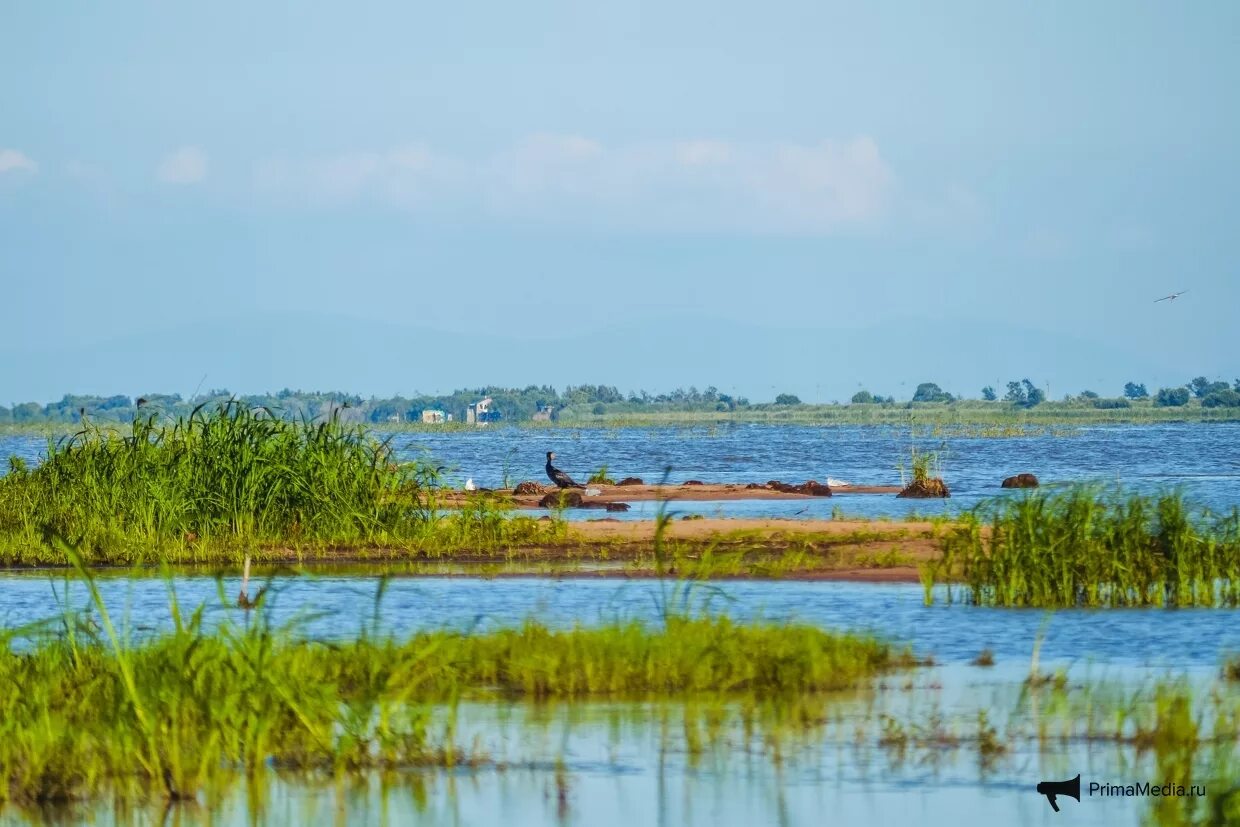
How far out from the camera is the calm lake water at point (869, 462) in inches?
1380

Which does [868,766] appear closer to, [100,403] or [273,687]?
[273,687]

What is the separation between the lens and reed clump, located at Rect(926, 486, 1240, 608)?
1617 centimetres

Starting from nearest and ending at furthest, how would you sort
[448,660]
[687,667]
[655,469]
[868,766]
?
[868,766], [448,660], [687,667], [655,469]

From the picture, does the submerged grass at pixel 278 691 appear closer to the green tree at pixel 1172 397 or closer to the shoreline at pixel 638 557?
the shoreline at pixel 638 557

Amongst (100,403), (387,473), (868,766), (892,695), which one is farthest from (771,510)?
(100,403)

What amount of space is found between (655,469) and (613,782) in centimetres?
4805

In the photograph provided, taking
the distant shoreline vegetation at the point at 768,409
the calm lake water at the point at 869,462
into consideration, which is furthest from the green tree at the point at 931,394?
the calm lake water at the point at 869,462

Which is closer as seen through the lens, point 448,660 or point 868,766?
point 868,766

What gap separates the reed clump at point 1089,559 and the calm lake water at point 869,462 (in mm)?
603

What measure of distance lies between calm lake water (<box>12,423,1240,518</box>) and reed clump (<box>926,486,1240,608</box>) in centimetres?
60

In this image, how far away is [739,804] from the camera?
895cm

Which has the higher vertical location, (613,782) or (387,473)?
(387,473)

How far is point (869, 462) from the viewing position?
61.2 meters

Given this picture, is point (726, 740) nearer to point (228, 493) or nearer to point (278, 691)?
point (278, 691)
